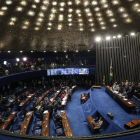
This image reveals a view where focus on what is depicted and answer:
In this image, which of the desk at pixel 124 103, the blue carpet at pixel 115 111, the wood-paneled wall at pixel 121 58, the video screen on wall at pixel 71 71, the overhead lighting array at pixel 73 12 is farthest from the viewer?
the video screen on wall at pixel 71 71

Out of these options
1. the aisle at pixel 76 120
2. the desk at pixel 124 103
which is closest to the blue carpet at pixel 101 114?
the aisle at pixel 76 120

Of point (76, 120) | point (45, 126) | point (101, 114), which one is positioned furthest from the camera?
point (76, 120)

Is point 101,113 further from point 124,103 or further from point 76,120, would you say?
point 76,120

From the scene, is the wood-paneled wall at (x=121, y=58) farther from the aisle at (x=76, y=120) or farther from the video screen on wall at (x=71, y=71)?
the aisle at (x=76, y=120)

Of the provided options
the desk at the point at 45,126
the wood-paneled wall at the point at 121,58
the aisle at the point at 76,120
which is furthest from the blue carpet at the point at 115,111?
the wood-paneled wall at the point at 121,58

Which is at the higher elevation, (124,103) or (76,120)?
(124,103)

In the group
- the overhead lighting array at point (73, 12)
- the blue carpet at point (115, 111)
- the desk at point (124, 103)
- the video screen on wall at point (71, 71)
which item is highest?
the overhead lighting array at point (73, 12)

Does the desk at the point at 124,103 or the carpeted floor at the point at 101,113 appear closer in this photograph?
the carpeted floor at the point at 101,113

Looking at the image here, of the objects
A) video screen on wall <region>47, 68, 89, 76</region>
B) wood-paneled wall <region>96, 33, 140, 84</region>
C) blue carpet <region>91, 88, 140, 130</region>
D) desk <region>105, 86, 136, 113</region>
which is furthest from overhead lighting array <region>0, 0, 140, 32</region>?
video screen on wall <region>47, 68, 89, 76</region>

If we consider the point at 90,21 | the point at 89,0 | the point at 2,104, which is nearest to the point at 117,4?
the point at 89,0

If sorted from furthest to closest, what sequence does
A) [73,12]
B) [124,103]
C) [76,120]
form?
[76,120], [124,103], [73,12]

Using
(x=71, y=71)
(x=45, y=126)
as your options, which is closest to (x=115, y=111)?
(x=45, y=126)

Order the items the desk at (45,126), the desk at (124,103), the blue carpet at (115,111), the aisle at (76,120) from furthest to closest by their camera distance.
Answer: the desk at (124,103) → the aisle at (76,120) → the blue carpet at (115,111) → the desk at (45,126)

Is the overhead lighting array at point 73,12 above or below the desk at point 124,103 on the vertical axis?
above
